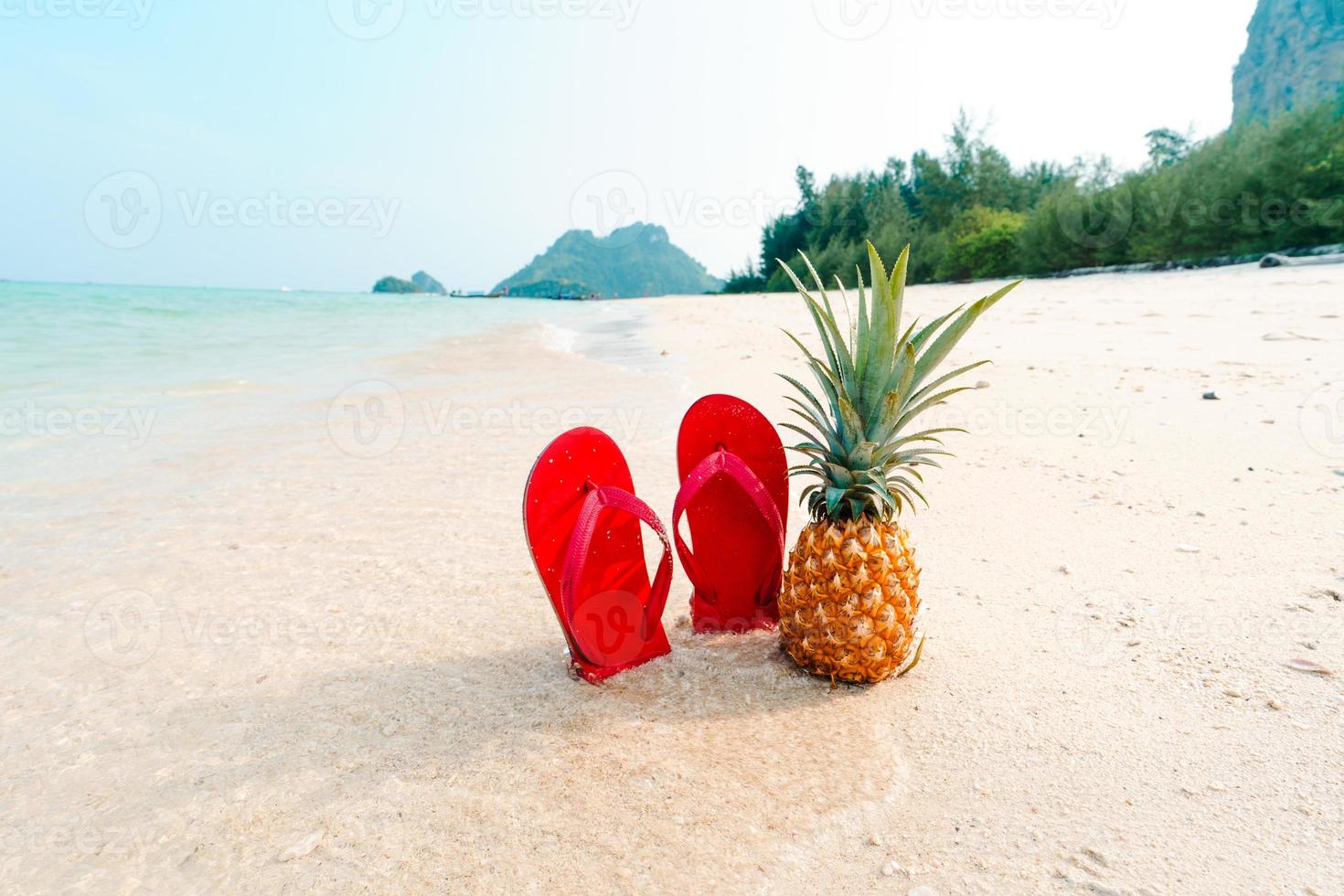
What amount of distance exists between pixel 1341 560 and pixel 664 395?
459 centimetres

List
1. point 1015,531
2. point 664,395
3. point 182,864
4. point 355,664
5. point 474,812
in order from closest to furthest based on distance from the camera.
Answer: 1. point 182,864
2. point 474,812
3. point 355,664
4. point 1015,531
5. point 664,395

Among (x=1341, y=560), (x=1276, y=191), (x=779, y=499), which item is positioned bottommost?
(x=1341, y=560)

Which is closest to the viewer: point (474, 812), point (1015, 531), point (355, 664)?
point (474, 812)

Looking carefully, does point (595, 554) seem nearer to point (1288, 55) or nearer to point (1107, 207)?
point (1107, 207)

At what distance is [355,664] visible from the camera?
2.11 metres

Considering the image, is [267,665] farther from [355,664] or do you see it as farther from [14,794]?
[14,794]

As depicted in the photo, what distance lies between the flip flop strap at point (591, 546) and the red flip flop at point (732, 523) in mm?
158

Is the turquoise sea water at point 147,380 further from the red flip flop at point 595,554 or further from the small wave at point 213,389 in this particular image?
the red flip flop at point 595,554

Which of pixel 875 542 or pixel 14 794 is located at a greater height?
pixel 875 542

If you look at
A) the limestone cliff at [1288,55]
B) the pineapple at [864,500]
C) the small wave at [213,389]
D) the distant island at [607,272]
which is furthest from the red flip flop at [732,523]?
the distant island at [607,272]

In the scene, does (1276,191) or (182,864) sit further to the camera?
(1276,191)

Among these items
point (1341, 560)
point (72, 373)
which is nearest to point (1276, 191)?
point (1341, 560)

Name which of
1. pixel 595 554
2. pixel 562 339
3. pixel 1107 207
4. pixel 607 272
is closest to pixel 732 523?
pixel 595 554

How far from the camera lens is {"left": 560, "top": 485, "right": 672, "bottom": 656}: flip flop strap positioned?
71.1 inches
